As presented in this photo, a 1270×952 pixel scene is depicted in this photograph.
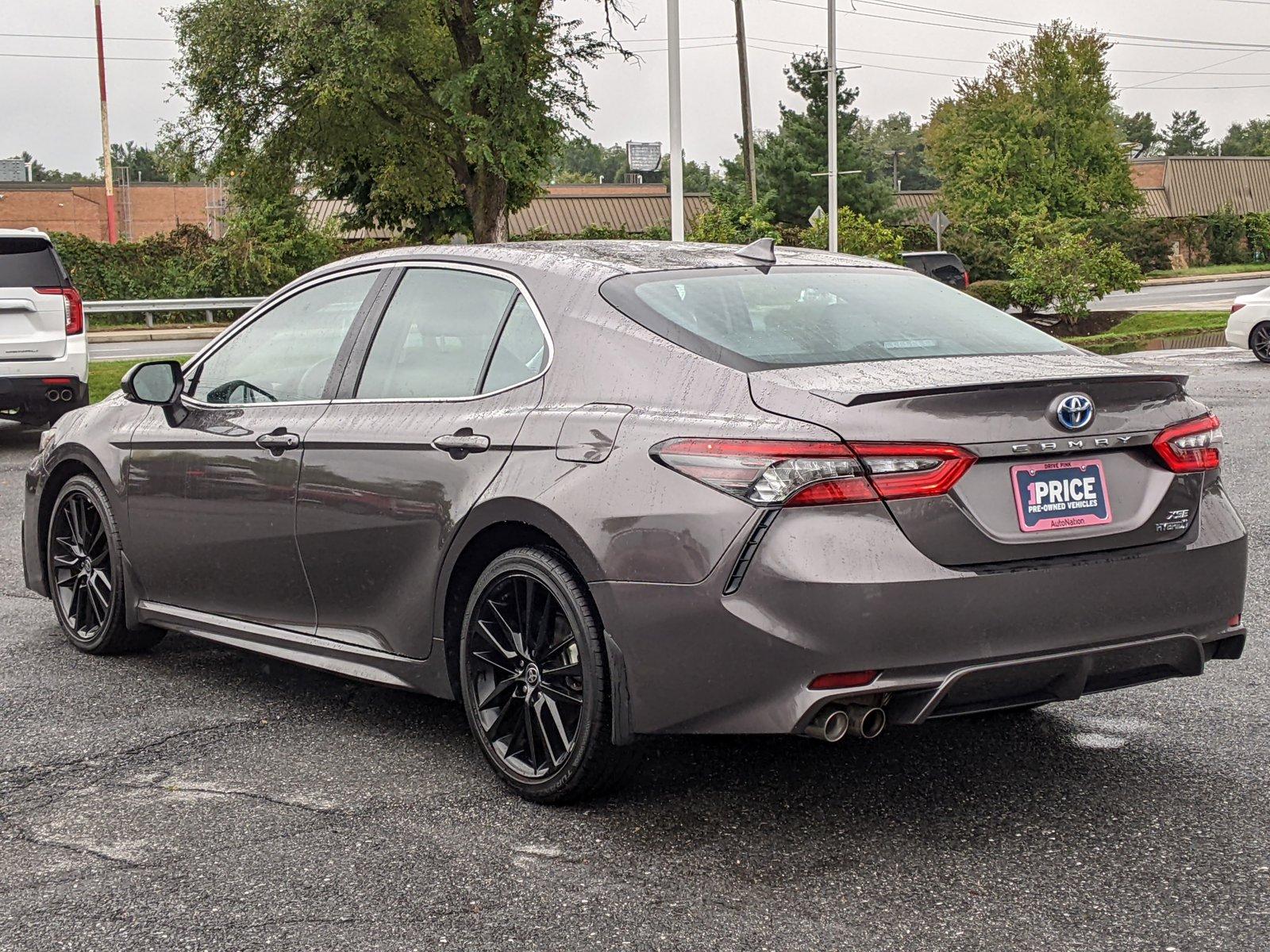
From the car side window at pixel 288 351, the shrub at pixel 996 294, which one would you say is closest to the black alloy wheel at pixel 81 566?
the car side window at pixel 288 351

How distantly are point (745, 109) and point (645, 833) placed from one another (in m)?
50.9

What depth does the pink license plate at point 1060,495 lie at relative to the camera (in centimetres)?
369

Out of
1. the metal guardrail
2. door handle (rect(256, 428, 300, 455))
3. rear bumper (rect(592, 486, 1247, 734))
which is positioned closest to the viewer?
rear bumper (rect(592, 486, 1247, 734))

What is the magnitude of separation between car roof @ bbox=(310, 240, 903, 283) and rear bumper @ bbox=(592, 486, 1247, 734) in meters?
1.13

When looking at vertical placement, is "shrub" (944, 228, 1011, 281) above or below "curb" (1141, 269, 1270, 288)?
above

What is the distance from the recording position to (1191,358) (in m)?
21.0

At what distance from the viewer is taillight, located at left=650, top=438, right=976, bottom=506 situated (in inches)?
141

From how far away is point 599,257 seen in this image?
465 cm

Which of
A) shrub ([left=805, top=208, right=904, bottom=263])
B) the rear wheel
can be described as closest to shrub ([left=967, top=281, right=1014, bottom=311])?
shrub ([left=805, top=208, right=904, bottom=263])

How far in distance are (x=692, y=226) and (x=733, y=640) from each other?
5282 cm

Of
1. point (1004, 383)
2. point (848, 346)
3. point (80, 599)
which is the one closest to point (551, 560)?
point (848, 346)

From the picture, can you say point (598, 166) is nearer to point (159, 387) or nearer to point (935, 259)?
point (935, 259)

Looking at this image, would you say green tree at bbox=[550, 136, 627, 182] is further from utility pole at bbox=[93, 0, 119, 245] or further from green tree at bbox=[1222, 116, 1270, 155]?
utility pole at bbox=[93, 0, 119, 245]

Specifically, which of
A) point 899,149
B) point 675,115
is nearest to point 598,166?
point 899,149
